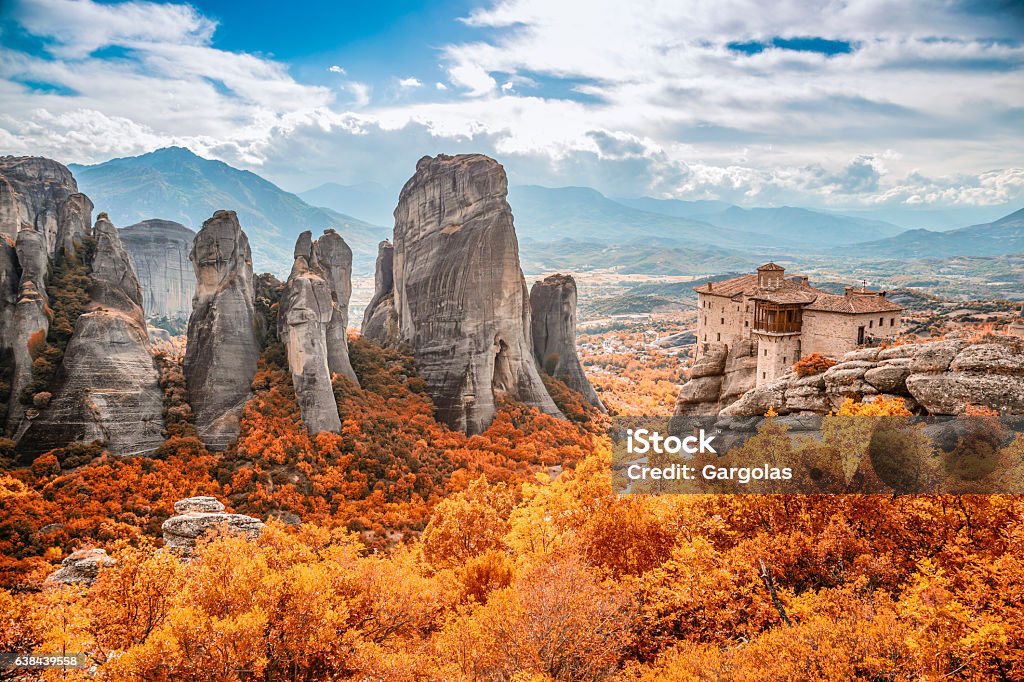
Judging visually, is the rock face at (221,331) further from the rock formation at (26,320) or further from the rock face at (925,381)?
the rock face at (925,381)

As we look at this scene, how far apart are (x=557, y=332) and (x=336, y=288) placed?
24.3 metres

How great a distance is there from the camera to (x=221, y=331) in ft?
128

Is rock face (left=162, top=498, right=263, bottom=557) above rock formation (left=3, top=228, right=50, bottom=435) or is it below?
below

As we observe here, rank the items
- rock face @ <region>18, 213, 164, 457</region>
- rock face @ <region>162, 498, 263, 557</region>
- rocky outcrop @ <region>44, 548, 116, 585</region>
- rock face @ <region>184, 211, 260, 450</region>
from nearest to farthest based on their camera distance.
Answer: rocky outcrop @ <region>44, 548, 116, 585</region> < rock face @ <region>162, 498, 263, 557</region> < rock face @ <region>18, 213, 164, 457</region> < rock face @ <region>184, 211, 260, 450</region>

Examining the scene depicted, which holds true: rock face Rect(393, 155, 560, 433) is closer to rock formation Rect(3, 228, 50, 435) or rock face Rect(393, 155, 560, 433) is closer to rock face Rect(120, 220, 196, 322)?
rock formation Rect(3, 228, 50, 435)

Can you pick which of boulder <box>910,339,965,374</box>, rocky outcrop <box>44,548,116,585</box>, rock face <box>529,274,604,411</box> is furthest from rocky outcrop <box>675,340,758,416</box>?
rocky outcrop <box>44,548,116,585</box>

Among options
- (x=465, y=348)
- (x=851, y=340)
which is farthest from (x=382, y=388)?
(x=851, y=340)

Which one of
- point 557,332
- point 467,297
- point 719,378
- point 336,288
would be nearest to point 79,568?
point 336,288

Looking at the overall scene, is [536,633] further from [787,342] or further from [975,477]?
[787,342]

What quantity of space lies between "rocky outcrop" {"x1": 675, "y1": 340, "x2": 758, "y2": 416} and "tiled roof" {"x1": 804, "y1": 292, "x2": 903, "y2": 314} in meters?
4.46

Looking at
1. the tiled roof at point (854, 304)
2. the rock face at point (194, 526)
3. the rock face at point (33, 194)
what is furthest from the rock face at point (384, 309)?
the tiled roof at point (854, 304)

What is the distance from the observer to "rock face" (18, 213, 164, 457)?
103 feet

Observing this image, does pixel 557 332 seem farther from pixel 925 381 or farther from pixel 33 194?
pixel 925 381

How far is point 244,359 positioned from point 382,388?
11.7 metres
